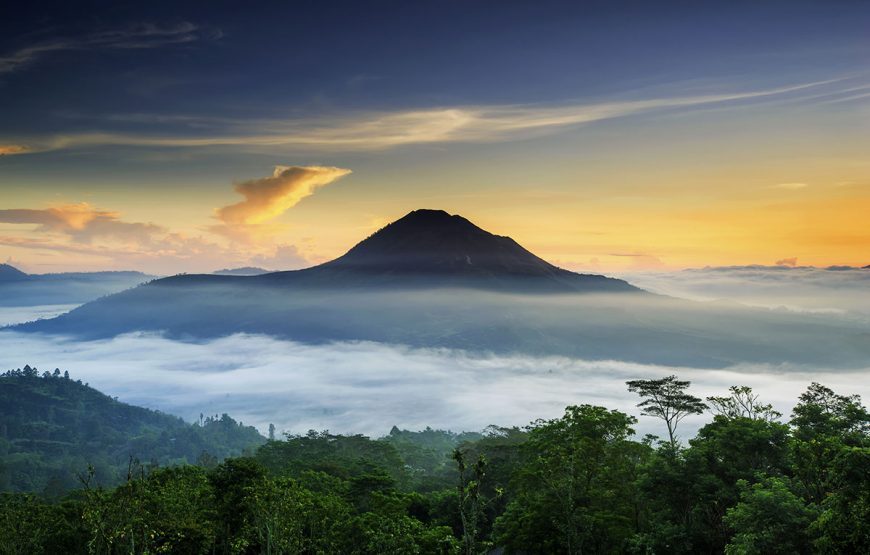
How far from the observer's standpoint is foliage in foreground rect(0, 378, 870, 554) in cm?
2716

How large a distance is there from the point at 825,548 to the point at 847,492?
2.30 meters

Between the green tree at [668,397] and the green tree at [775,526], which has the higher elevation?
the green tree at [668,397]

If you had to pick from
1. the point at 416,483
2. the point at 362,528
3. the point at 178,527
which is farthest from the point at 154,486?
the point at 416,483

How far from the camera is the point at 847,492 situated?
22.8 metres

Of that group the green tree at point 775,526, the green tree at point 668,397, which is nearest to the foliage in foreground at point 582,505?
the green tree at point 775,526

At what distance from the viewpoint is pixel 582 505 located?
124ft

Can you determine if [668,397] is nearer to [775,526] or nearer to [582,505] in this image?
[582,505]

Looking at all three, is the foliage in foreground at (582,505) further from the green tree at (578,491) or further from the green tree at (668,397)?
the green tree at (668,397)

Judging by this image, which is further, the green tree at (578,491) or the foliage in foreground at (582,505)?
the green tree at (578,491)

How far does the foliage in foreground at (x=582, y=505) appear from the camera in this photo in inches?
1069

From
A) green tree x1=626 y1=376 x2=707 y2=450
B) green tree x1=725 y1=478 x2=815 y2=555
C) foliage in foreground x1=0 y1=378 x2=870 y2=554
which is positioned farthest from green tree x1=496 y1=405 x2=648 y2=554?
green tree x1=626 y1=376 x2=707 y2=450

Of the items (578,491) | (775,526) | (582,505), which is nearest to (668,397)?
(582,505)

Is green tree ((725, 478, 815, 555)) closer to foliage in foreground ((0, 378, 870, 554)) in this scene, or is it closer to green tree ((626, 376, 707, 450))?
foliage in foreground ((0, 378, 870, 554))

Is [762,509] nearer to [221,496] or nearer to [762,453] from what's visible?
[762,453]
